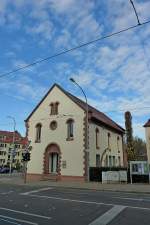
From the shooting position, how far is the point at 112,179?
85.3 feet

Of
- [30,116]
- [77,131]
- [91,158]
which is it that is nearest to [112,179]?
[91,158]

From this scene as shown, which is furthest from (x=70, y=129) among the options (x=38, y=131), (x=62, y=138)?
(x=38, y=131)

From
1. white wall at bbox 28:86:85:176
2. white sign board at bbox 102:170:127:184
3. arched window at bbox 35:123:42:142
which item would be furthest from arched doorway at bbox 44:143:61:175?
white sign board at bbox 102:170:127:184

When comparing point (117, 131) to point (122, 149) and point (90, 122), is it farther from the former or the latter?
point (90, 122)

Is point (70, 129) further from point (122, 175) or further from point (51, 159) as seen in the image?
point (122, 175)

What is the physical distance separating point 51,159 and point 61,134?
3593 mm

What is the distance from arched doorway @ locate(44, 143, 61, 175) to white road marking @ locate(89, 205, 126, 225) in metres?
20.0

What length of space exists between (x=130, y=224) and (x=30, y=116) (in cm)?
2818

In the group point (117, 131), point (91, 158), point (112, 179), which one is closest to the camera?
point (112, 179)

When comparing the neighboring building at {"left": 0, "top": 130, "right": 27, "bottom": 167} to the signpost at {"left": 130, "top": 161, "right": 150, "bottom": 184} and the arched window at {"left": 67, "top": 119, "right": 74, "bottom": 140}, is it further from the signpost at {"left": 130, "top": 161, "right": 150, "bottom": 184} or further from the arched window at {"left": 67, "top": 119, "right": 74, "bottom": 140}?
the signpost at {"left": 130, "top": 161, "right": 150, "bottom": 184}

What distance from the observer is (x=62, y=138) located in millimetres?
31047

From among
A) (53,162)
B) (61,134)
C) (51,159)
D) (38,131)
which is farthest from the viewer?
(38,131)

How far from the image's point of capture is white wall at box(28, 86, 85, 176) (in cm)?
2936

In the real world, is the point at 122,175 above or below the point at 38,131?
below
